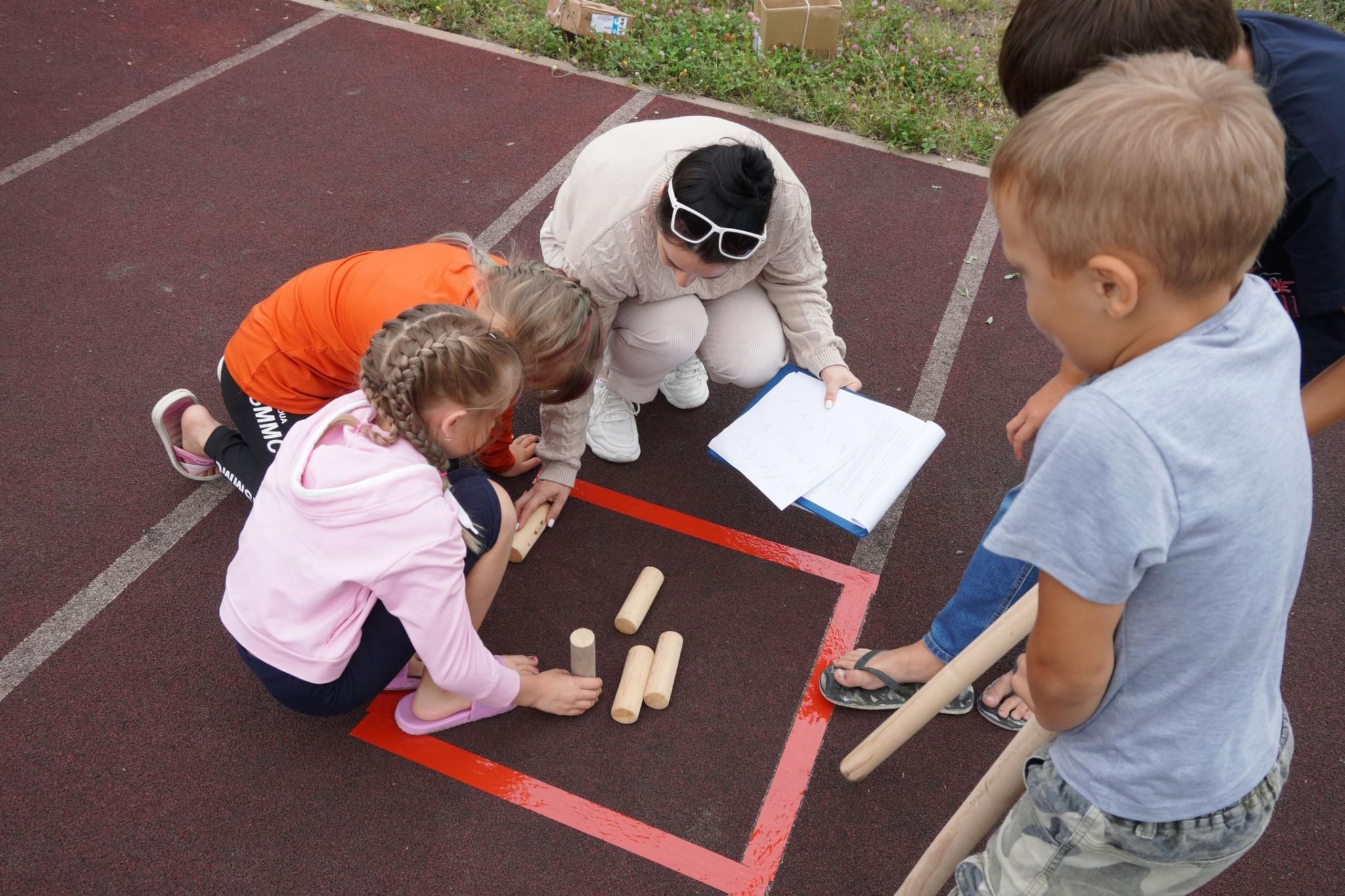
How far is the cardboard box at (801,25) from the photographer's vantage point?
555 centimetres

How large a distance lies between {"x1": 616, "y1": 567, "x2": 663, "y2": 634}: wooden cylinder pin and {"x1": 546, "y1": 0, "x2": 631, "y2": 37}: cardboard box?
13.3 ft

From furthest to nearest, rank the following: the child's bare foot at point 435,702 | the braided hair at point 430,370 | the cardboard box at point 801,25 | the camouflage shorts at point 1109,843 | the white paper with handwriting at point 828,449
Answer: the cardboard box at point 801,25
the white paper with handwriting at point 828,449
the child's bare foot at point 435,702
the braided hair at point 430,370
the camouflage shorts at point 1109,843

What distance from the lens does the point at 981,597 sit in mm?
2332

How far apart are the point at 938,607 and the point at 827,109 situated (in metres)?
3.42

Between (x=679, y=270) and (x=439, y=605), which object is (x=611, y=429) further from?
(x=439, y=605)

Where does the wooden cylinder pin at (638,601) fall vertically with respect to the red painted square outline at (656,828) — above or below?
above

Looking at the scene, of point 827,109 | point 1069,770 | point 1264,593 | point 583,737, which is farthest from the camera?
point 827,109

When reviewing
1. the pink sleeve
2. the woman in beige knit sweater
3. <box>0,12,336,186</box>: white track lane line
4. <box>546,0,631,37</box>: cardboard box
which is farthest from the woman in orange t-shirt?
<box>546,0,631,37</box>: cardboard box

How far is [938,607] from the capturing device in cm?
295

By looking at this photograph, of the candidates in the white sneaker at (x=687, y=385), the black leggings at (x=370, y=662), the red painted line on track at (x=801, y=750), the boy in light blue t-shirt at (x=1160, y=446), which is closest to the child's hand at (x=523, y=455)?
the white sneaker at (x=687, y=385)

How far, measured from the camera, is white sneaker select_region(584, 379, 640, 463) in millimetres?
3289

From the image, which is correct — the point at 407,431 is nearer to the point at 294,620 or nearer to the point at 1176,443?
the point at 294,620

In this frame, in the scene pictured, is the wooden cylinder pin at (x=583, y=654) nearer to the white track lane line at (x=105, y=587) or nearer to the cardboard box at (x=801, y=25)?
the white track lane line at (x=105, y=587)

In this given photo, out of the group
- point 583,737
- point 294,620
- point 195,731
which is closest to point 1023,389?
point 583,737
